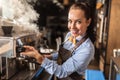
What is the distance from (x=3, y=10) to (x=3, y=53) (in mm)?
570

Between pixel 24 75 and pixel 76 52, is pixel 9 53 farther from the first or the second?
pixel 76 52

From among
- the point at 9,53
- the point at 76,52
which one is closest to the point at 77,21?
the point at 76,52

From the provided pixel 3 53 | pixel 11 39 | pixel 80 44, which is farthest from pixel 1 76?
pixel 80 44

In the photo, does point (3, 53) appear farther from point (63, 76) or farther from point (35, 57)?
point (63, 76)

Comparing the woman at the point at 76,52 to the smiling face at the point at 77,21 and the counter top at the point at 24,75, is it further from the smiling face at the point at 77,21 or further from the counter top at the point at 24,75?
the counter top at the point at 24,75

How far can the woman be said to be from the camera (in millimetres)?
1683

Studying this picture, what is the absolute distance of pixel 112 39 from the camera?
15.3 feet

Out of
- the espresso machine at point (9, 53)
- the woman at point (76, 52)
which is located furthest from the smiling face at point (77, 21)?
the espresso machine at point (9, 53)

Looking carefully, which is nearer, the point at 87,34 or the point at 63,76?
the point at 63,76

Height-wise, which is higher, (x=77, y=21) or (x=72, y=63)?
(x=77, y=21)

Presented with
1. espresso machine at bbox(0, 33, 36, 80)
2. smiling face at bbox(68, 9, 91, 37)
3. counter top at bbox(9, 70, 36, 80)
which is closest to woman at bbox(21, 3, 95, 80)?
smiling face at bbox(68, 9, 91, 37)

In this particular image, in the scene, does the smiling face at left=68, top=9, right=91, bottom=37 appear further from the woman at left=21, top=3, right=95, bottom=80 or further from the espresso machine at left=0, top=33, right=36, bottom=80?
the espresso machine at left=0, top=33, right=36, bottom=80

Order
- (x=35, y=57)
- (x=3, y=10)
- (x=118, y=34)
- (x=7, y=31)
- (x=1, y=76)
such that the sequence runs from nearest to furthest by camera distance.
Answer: (x=35, y=57)
(x=1, y=76)
(x=7, y=31)
(x=3, y=10)
(x=118, y=34)

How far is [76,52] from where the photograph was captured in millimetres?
1768
